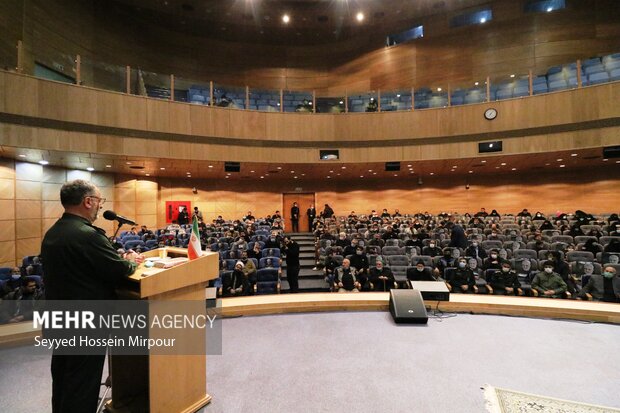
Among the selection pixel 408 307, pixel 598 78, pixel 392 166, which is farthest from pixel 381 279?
pixel 598 78

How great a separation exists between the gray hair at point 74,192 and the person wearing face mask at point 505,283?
19.5 ft

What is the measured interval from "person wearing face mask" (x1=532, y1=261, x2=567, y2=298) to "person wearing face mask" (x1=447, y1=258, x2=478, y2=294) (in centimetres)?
95

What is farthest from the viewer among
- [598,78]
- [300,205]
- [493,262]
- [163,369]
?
[300,205]

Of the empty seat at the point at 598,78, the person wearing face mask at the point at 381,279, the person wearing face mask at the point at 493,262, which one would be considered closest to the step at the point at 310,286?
the person wearing face mask at the point at 381,279

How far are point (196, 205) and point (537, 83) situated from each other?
1357 centimetres

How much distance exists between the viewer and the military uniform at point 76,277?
154 centimetres

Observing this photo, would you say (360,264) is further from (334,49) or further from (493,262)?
(334,49)

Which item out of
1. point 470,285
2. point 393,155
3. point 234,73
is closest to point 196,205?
point 234,73

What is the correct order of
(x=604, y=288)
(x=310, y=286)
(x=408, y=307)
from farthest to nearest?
(x=310, y=286), (x=604, y=288), (x=408, y=307)

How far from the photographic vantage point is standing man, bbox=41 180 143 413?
1.54 metres

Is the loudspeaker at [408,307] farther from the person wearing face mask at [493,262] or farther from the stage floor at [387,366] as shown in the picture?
the person wearing face mask at [493,262]

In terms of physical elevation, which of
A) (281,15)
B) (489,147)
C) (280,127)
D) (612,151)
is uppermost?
(281,15)

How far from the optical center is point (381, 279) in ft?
19.3

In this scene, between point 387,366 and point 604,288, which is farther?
point 604,288
